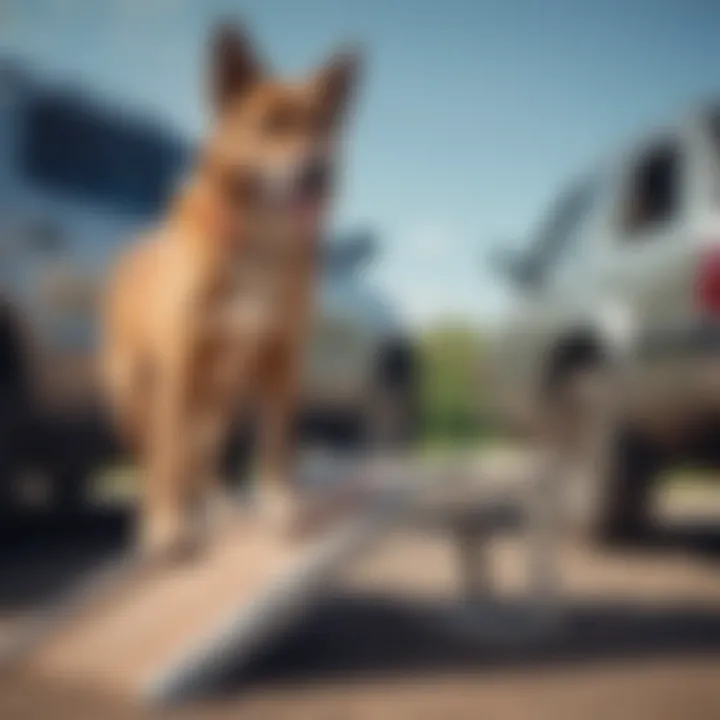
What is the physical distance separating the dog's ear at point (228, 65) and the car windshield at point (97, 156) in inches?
5.2

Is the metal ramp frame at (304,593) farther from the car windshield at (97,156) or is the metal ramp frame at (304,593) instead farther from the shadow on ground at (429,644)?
the car windshield at (97,156)

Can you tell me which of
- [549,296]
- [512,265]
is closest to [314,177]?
[512,265]

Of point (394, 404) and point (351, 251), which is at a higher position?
point (351, 251)

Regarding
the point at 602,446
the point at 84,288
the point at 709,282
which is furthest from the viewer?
the point at 602,446

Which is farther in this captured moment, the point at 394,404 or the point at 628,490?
the point at 628,490

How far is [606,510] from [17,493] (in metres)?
1.17

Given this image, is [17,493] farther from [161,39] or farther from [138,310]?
[161,39]

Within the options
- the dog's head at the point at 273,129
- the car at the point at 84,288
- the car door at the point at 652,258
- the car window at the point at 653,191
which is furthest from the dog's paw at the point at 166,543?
the car window at the point at 653,191

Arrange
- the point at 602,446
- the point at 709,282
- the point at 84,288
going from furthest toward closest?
1. the point at 602,446
2. the point at 84,288
3. the point at 709,282

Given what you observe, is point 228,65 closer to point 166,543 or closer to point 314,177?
point 314,177

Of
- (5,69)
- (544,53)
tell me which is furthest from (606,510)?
(5,69)

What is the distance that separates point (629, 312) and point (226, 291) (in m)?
0.76

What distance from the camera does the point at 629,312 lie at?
10.6 ft

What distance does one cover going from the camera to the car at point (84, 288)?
10.5ft
